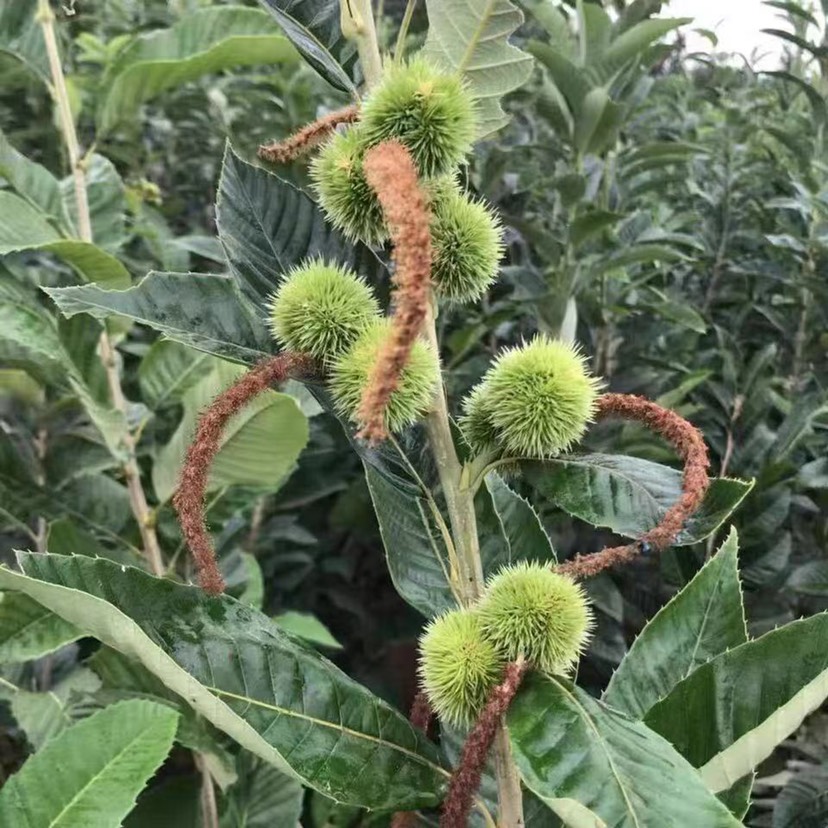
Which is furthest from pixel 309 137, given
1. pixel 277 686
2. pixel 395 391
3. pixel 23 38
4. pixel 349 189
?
pixel 23 38

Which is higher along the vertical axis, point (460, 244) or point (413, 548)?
point (460, 244)

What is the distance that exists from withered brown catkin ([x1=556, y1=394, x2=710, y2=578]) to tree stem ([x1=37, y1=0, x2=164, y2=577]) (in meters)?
0.99

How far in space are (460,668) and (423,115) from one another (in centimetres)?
45

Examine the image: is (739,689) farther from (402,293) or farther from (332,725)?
(402,293)

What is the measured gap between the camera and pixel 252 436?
1.27 metres

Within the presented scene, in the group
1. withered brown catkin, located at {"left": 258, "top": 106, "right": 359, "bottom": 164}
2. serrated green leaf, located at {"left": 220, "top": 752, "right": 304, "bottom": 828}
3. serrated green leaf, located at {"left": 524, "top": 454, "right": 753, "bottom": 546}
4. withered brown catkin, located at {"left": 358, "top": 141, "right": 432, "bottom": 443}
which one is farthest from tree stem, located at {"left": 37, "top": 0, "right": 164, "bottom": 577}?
withered brown catkin, located at {"left": 358, "top": 141, "right": 432, "bottom": 443}

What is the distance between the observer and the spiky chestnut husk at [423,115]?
25.9 inches

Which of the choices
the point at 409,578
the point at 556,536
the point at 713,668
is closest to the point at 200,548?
the point at 409,578

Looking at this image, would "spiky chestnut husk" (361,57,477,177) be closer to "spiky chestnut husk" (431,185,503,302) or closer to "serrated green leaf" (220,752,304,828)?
"spiky chestnut husk" (431,185,503,302)

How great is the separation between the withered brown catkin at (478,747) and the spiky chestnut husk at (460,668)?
0.02 meters

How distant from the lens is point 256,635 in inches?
31.8

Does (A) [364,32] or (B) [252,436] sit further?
(B) [252,436]

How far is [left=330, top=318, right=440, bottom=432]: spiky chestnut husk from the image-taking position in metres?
0.68

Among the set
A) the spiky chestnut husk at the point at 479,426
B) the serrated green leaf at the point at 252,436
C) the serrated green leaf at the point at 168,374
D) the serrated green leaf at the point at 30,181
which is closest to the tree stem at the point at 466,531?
the spiky chestnut husk at the point at 479,426
